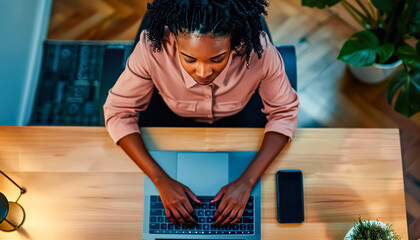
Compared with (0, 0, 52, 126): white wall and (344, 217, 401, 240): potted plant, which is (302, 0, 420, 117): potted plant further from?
(0, 0, 52, 126): white wall

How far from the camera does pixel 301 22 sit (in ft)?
6.48

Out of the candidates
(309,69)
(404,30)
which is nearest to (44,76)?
(309,69)

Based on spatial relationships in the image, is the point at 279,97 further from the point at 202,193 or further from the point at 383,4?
the point at 383,4

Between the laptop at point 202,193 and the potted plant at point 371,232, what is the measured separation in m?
0.28

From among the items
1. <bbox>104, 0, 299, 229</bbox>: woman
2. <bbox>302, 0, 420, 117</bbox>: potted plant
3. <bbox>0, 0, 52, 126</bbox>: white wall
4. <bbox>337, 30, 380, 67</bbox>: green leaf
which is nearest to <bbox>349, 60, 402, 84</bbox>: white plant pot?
<bbox>302, 0, 420, 117</bbox>: potted plant

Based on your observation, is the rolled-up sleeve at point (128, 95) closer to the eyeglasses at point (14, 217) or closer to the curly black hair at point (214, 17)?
the curly black hair at point (214, 17)

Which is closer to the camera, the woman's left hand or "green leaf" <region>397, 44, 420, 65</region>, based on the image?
the woman's left hand

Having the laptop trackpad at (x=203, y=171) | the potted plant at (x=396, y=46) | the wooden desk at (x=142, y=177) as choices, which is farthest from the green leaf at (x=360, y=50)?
the laptop trackpad at (x=203, y=171)

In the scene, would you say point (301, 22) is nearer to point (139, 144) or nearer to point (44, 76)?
point (139, 144)

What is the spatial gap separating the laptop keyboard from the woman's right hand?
0.02m

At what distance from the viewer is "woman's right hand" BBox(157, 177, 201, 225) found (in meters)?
0.97

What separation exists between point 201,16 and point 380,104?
58.4 inches

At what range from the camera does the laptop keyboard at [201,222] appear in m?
0.98

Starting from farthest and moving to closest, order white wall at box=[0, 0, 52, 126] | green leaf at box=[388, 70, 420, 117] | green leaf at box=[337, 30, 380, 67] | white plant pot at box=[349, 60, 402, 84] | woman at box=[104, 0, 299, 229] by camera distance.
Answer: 1. white plant pot at box=[349, 60, 402, 84]
2. white wall at box=[0, 0, 52, 126]
3. green leaf at box=[388, 70, 420, 117]
4. green leaf at box=[337, 30, 380, 67]
5. woman at box=[104, 0, 299, 229]
